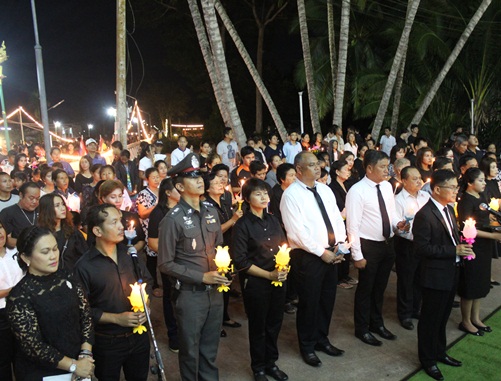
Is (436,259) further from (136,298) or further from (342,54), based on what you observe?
(342,54)

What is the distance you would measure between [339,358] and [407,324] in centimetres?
129

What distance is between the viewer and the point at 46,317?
301cm

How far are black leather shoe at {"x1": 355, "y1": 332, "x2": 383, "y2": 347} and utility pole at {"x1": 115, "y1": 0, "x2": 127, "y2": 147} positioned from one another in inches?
347

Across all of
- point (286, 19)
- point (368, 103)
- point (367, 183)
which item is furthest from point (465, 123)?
point (367, 183)

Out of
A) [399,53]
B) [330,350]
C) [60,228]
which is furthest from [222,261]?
[399,53]

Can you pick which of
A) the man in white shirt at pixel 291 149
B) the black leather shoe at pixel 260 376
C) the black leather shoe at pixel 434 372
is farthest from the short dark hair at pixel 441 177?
the man in white shirt at pixel 291 149

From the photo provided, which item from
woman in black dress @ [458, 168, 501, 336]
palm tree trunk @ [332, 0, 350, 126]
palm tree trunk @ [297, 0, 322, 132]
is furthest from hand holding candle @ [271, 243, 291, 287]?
palm tree trunk @ [297, 0, 322, 132]

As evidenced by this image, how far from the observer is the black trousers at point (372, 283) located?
529cm

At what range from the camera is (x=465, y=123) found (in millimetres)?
19797

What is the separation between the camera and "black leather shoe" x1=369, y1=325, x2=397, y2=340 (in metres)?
5.45

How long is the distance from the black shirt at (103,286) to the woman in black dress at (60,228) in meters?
1.03

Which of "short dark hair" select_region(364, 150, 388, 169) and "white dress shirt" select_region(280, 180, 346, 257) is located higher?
"short dark hair" select_region(364, 150, 388, 169)

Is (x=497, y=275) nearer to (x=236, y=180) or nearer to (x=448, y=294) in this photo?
(x=448, y=294)

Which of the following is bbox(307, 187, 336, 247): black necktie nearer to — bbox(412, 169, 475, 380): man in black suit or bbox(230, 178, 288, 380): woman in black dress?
bbox(230, 178, 288, 380): woman in black dress
